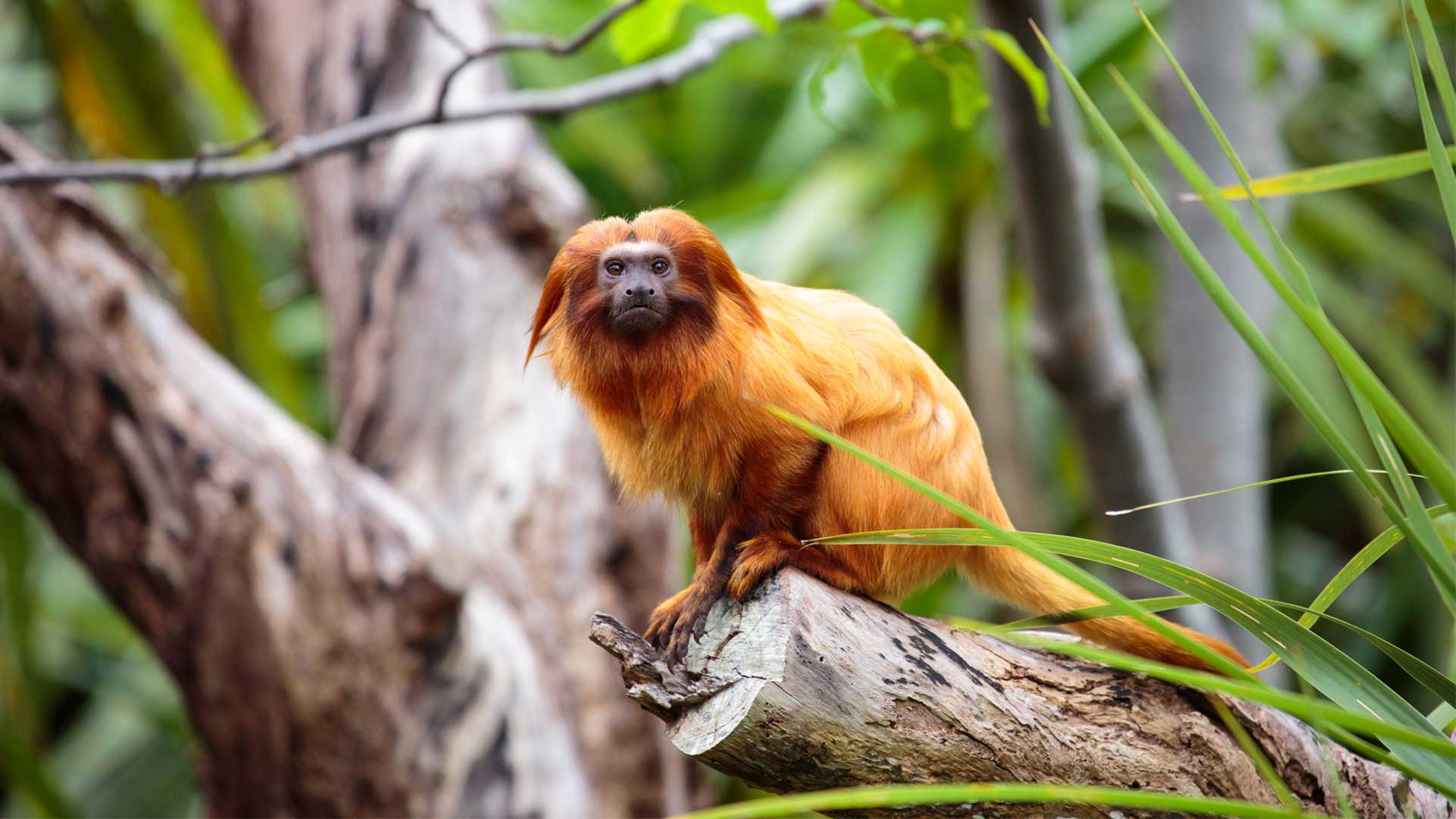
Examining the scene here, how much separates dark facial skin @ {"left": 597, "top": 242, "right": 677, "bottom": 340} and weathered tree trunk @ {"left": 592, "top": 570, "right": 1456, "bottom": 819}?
0.45 m

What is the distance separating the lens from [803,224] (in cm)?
484

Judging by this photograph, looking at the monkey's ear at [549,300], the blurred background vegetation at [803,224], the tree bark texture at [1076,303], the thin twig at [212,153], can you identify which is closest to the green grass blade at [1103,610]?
the monkey's ear at [549,300]

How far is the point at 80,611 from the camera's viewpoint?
253 inches

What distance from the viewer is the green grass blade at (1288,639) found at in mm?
1264

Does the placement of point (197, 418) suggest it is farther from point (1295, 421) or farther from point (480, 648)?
point (1295, 421)

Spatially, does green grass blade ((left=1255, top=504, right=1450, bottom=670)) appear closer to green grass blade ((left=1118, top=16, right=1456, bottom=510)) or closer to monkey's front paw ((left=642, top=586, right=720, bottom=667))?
green grass blade ((left=1118, top=16, right=1456, bottom=510))

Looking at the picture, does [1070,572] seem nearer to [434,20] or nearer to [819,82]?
[819,82]

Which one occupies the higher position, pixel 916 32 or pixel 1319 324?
pixel 916 32

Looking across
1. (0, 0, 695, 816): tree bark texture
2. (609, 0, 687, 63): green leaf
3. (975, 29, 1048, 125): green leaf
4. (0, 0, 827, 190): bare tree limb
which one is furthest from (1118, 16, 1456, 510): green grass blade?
(0, 0, 695, 816): tree bark texture

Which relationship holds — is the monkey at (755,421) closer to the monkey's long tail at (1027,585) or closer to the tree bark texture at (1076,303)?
the monkey's long tail at (1027,585)

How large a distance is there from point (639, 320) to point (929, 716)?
0.73 metres

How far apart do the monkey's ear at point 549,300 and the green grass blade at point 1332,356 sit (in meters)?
0.96

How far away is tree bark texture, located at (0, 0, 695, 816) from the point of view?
299cm

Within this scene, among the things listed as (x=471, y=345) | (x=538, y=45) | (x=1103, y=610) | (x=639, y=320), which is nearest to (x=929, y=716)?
(x=1103, y=610)
